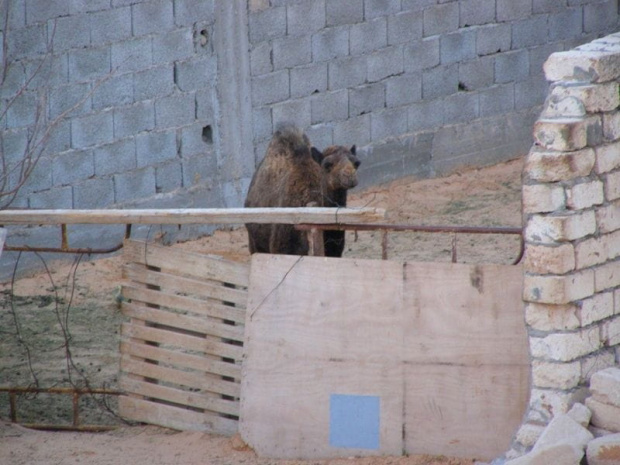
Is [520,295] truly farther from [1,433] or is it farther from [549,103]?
[1,433]

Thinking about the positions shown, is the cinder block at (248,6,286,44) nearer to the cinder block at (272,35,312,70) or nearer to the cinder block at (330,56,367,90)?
the cinder block at (272,35,312,70)

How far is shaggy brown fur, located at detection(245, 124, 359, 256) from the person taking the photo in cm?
903

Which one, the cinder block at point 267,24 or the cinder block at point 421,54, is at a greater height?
the cinder block at point 267,24

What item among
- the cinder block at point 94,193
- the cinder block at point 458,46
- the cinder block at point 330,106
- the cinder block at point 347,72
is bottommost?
the cinder block at point 94,193

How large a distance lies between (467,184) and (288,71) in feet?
8.02

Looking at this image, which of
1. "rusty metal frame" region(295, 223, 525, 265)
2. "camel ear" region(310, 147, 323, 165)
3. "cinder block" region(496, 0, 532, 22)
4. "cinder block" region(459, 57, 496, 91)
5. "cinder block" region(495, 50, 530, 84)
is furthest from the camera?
"cinder block" region(495, 50, 530, 84)

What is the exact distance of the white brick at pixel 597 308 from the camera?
6031 mm

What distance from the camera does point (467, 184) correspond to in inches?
522

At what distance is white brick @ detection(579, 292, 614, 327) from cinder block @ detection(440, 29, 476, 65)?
7227 mm

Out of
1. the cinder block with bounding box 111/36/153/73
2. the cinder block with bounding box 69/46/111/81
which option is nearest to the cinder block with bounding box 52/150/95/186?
the cinder block with bounding box 69/46/111/81

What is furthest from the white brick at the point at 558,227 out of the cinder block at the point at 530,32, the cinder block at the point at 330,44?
the cinder block at the point at 530,32

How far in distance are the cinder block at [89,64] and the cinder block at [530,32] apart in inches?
194

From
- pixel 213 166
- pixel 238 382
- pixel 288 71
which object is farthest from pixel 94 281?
pixel 238 382

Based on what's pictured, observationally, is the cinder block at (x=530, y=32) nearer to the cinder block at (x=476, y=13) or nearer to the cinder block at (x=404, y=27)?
the cinder block at (x=476, y=13)
